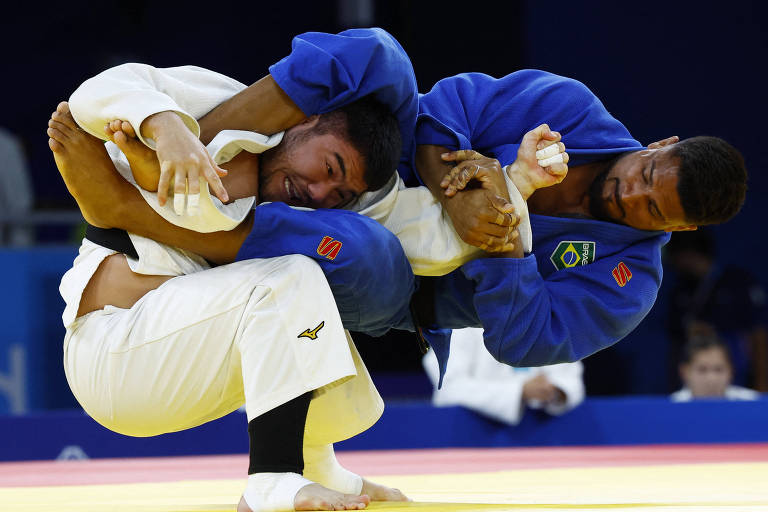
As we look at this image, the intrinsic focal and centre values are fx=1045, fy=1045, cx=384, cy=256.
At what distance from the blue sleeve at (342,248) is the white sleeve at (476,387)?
243 cm

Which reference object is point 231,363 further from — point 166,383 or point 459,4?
point 459,4

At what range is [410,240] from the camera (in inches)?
86.5

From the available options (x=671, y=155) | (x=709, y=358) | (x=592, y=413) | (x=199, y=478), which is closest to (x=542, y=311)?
(x=671, y=155)

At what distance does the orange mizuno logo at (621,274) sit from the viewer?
2324 mm

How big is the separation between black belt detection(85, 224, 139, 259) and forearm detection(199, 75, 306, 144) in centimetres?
26

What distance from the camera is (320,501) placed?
1810 millimetres

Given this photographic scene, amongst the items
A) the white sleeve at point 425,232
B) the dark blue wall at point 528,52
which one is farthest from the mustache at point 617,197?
the dark blue wall at point 528,52

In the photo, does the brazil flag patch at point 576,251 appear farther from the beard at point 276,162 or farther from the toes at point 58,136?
the toes at point 58,136

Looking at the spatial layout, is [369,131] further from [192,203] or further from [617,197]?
[617,197]

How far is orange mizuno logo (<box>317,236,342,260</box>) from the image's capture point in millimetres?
1977

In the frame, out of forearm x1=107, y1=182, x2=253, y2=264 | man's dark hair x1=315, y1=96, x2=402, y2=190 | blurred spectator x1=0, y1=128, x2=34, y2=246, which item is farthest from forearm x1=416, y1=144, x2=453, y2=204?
blurred spectator x1=0, y1=128, x2=34, y2=246

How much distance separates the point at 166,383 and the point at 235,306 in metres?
0.21

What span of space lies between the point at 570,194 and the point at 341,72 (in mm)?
655

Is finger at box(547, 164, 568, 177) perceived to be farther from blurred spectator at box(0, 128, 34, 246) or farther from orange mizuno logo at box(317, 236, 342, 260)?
blurred spectator at box(0, 128, 34, 246)
